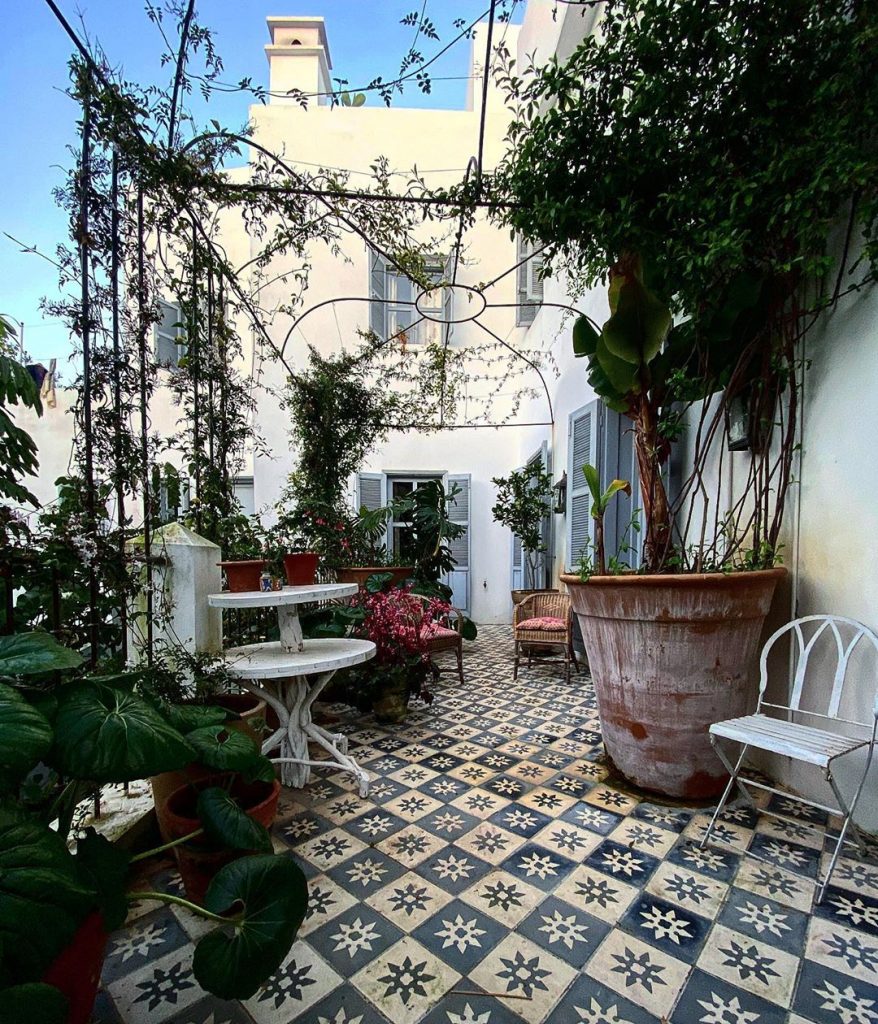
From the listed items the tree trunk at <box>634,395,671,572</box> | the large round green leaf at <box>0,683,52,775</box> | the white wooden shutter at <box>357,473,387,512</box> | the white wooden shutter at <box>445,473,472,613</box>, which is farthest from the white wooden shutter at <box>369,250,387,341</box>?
the large round green leaf at <box>0,683,52,775</box>

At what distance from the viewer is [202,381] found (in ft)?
8.74

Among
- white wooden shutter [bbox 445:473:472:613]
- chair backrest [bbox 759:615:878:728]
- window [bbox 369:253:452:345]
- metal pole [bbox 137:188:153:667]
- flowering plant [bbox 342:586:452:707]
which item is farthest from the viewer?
white wooden shutter [bbox 445:473:472:613]

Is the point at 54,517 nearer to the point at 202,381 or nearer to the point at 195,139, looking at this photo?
the point at 202,381

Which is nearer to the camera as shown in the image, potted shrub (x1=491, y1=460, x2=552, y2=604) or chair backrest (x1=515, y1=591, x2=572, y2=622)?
chair backrest (x1=515, y1=591, x2=572, y2=622)

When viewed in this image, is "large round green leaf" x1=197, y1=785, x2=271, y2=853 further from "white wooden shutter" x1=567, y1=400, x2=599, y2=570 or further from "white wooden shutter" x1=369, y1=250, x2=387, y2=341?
"white wooden shutter" x1=369, y1=250, x2=387, y2=341

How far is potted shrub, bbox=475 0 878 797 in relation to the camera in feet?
5.59

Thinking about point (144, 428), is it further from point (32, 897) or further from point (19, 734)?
point (32, 897)

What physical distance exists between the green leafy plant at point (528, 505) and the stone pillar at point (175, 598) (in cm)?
400

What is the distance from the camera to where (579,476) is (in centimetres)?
449

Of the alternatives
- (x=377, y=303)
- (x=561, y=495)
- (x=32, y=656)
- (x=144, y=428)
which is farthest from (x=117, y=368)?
(x=377, y=303)

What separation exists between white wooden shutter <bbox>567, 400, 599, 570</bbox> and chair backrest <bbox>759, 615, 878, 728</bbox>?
1946mm

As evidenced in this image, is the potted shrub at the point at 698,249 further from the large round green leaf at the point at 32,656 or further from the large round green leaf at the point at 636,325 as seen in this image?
the large round green leaf at the point at 32,656

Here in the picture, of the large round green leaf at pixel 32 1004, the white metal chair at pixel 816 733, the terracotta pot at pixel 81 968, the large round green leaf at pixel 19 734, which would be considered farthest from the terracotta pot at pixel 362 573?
the large round green leaf at pixel 32 1004

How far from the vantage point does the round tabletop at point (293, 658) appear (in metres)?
1.94
